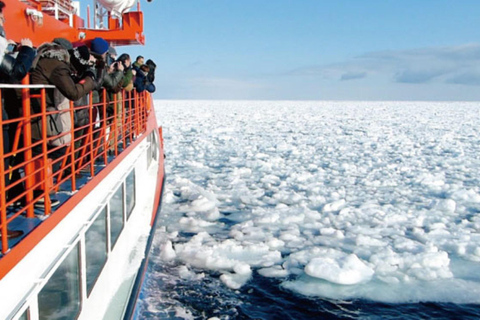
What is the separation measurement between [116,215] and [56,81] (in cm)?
198

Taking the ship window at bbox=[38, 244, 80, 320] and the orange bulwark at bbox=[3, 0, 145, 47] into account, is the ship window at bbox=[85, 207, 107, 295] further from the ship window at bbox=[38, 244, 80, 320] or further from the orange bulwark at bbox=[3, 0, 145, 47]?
the orange bulwark at bbox=[3, 0, 145, 47]

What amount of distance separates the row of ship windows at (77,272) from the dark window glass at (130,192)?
1.93ft

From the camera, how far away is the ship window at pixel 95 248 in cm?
324

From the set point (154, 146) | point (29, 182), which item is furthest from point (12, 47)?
point (154, 146)

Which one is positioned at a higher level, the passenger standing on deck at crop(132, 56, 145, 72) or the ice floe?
the passenger standing on deck at crop(132, 56, 145, 72)

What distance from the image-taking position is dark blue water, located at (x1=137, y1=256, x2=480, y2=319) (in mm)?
4391

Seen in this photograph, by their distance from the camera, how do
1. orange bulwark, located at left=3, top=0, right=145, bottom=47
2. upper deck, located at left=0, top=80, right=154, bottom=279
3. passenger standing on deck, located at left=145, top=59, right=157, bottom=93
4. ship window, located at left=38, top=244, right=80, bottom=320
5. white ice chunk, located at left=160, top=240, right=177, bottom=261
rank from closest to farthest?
upper deck, located at left=0, top=80, right=154, bottom=279 < ship window, located at left=38, top=244, right=80, bottom=320 < orange bulwark, located at left=3, top=0, right=145, bottom=47 < white ice chunk, located at left=160, top=240, right=177, bottom=261 < passenger standing on deck, located at left=145, top=59, right=157, bottom=93

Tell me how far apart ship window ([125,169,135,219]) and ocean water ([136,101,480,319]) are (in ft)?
2.50

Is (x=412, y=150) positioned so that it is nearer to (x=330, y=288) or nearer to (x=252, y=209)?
(x=252, y=209)

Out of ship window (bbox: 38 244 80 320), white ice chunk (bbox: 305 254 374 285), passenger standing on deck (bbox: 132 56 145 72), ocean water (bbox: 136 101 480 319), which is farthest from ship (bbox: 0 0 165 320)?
white ice chunk (bbox: 305 254 374 285)

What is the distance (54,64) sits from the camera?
108 inches

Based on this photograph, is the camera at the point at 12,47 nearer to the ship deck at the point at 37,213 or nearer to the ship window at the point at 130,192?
the ship deck at the point at 37,213

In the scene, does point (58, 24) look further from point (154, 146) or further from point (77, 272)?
point (77, 272)

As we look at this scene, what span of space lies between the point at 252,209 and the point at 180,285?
120 inches
